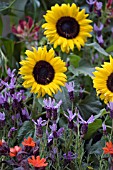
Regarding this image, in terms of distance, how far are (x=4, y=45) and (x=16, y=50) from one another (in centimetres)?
4

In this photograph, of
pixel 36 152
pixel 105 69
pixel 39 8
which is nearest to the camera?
pixel 36 152

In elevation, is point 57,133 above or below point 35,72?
below

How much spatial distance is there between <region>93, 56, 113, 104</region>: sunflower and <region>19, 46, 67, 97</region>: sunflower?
62 mm

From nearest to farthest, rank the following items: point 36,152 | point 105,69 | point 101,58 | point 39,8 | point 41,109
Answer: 1. point 36,152
2. point 105,69
3. point 41,109
4. point 101,58
5. point 39,8

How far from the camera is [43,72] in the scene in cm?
68

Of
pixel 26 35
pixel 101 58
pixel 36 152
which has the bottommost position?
pixel 36 152

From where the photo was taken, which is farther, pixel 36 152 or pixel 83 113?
pixel 83 113

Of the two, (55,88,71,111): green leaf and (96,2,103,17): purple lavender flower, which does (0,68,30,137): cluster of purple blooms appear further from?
(96,2,103,17): purple lavender flower

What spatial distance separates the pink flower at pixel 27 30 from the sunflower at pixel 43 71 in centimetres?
38

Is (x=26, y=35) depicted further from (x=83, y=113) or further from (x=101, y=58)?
(x=83, y=113)

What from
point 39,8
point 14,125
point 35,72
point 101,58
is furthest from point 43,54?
point 39,8

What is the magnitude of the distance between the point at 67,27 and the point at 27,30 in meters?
0.37

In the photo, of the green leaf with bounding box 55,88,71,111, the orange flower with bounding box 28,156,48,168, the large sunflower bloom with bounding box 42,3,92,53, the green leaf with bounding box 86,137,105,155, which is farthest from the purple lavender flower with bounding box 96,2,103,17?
the orange flower with bounding box 28,156,48,168

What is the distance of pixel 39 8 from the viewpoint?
103cm
